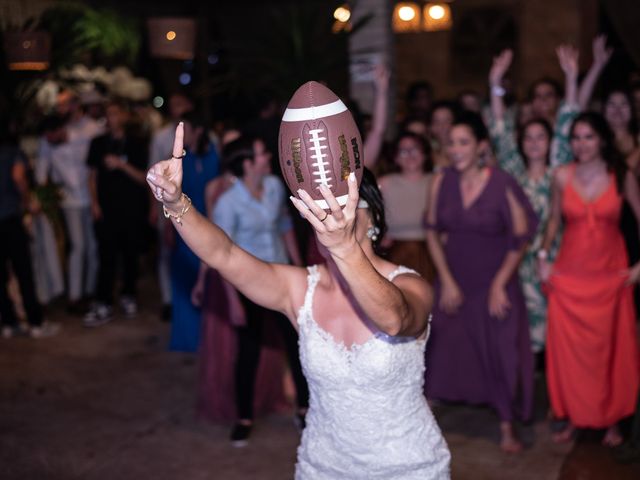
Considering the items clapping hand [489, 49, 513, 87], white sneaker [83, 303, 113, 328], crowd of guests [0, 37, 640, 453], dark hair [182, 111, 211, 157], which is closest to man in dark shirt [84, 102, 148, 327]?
white sneaker [83, 303, 113, 328]

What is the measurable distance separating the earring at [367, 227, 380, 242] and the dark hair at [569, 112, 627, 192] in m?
2.31

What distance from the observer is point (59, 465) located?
13.6 ft

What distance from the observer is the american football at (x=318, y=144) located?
193 centimetres

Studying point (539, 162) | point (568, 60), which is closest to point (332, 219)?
point (539, 162)

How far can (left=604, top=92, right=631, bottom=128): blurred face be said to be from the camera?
5.37 m

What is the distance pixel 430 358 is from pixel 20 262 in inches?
125

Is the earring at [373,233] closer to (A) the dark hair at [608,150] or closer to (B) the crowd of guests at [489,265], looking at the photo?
(B) the crowd of guests at [489,265]

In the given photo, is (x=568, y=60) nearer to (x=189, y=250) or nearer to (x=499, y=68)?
(x=499, y=68)

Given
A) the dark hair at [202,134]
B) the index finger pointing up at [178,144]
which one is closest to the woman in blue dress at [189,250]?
the dark hair at [202,134]

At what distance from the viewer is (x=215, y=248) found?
2.17 metres

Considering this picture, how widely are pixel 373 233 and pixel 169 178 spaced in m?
0.59

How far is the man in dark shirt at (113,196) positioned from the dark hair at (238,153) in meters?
2.47

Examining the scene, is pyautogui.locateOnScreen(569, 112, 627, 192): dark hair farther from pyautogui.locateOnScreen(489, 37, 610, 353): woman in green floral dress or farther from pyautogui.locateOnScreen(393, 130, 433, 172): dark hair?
pyautogui.locateOnScreen(393, 130, 433, 172): dark hair

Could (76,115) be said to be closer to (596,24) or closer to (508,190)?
(508,190)
